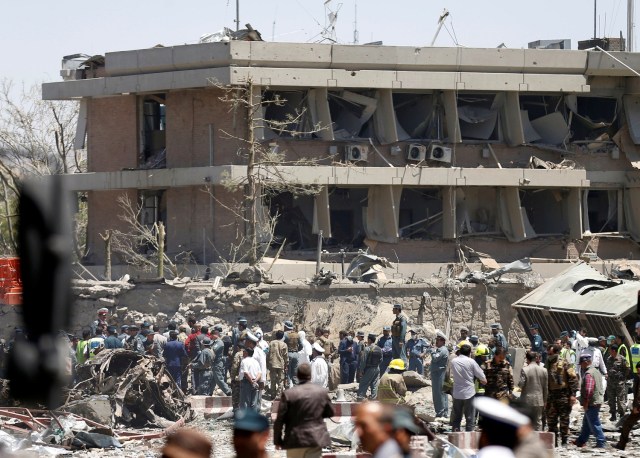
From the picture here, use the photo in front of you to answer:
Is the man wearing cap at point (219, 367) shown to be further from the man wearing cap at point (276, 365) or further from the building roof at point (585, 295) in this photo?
the building roof at point (585, 295)

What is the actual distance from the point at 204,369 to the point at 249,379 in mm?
3109

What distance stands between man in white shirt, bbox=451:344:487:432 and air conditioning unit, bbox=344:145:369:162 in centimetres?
1924

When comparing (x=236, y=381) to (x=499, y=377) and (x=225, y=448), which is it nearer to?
(x=225, y=448)

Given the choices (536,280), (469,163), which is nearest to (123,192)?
(469,163)

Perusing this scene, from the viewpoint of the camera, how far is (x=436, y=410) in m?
21.2

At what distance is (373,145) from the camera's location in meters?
38.1

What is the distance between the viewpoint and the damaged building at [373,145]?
36.8m

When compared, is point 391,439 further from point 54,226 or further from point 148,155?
point 148,155

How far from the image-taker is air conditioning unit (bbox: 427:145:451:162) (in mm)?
38188

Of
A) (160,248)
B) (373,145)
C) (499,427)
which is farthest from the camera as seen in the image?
(373,145)

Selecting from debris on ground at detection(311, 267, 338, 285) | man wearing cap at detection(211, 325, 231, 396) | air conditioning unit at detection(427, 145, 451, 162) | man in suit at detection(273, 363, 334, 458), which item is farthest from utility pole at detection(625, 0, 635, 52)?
man in suit at detection(273, 363, 334, 458)

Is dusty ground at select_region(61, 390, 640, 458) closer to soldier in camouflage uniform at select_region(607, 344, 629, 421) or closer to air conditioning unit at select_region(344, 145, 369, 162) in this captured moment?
soldier in camouflage uniform at select_region(607, 344, 629, 421)

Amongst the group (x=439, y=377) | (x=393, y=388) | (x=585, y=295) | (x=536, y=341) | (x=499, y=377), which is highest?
(x=585, y=295)

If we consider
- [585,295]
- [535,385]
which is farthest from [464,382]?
[585,295]
